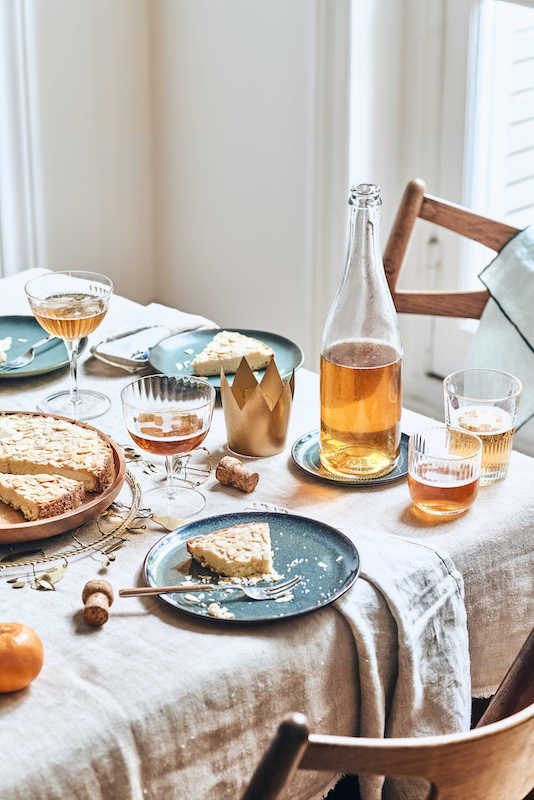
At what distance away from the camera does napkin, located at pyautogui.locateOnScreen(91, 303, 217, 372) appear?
4.78 ft

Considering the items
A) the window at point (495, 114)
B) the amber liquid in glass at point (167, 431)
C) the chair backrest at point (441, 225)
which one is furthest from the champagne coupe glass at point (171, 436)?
the window at point (495, 114)

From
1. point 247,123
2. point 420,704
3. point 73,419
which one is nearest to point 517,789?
point 420,704

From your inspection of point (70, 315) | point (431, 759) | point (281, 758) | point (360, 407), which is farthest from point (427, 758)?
point (70, 315)

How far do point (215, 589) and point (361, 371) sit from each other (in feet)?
1.06

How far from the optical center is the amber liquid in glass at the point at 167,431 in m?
1.06

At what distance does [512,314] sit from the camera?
1612 millimetres

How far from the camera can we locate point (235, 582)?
93cm

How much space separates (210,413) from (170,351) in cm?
42

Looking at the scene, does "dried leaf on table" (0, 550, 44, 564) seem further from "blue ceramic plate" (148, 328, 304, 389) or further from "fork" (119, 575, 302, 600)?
"blue ceramic plate" (148, 328, 304, 389)

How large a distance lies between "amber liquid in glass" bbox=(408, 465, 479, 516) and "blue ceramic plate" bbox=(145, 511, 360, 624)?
119mm

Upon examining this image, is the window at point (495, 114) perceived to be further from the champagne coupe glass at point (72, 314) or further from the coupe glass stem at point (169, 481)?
the coupe glass stem at point (169, 481)

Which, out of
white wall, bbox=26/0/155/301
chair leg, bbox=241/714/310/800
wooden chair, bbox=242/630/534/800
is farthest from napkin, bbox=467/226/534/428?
white wall, bbox=26/0/155/301

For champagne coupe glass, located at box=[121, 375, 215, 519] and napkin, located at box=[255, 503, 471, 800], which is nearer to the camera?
napkin, located at box=[255, 503, 471, 800]

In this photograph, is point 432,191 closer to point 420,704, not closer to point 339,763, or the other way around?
point 420,704
